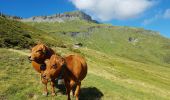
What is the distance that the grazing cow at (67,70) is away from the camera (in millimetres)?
14637

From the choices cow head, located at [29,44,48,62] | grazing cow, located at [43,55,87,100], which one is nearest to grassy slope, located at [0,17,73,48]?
cow head, located at [29,44,48,62]

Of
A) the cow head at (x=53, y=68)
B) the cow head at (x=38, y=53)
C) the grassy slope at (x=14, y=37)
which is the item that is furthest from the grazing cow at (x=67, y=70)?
the grassy slope at (x=14, y=37)

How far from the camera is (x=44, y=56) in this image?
659 inches

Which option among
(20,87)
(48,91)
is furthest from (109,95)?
(20,87)

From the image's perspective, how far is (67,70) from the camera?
15977 mm

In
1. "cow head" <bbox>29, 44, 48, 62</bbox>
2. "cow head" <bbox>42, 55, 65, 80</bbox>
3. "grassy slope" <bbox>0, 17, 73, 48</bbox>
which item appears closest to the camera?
"cow head" <bbox>42, 55, 65, 80</bbox>

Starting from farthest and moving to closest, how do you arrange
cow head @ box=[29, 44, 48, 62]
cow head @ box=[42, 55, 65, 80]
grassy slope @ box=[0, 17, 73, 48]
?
grassy slope @ box=[0, 17, 73, 48] → cow head @ box=[29, 44, 48, 62] → cow head @ box=[42, 55, 65, 80]

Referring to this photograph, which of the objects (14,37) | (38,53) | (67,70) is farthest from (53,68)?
(14,37)

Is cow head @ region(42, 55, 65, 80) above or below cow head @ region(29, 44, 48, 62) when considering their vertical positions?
below

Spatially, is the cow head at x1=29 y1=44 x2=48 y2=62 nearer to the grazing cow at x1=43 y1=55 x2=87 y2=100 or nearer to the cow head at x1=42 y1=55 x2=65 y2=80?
the grazing cow at x1=43 y1=55 x2=87 y2=100

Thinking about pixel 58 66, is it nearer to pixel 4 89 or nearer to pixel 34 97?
pixel 34 97

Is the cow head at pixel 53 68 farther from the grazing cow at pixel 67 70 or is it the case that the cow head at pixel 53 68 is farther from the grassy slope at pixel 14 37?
the grassy slope at pixel 14 37

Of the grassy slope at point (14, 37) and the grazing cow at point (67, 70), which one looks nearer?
the grazing cow at point (67, 70)

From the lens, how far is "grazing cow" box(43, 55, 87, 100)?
1464 centimetres
